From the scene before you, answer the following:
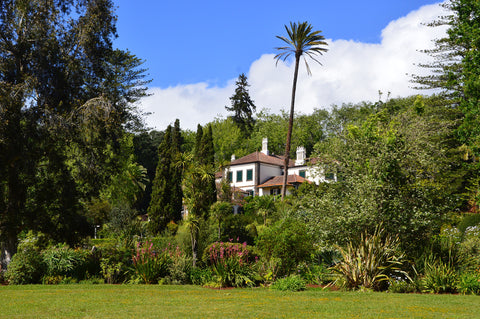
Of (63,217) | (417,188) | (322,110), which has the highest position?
(322,110)

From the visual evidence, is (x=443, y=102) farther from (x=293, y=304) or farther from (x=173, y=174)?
(x=293, y=304)

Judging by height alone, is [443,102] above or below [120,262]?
above

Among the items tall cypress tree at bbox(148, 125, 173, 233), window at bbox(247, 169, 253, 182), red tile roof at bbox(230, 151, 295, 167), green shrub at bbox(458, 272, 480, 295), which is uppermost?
red tile roof at bbox(230, 151, 295, 167)

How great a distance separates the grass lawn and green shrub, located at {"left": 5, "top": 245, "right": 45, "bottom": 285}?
7.42 ft

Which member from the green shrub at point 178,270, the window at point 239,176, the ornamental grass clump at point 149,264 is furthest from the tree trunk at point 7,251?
the window at point 239,176

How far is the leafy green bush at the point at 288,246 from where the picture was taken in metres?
16.9

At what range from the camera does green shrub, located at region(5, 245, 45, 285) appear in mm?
16016

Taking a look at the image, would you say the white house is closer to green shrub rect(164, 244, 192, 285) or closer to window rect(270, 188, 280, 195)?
window rect(270, 188, 280, 195)

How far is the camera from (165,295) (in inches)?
496

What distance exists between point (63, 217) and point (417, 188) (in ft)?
45.0

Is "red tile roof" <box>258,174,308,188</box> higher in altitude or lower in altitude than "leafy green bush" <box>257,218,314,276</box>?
higher

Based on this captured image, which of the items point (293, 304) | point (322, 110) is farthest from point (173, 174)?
point (322, 110)

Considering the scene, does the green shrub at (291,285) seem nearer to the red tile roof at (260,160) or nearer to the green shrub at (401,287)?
the green shrub at (401,287)

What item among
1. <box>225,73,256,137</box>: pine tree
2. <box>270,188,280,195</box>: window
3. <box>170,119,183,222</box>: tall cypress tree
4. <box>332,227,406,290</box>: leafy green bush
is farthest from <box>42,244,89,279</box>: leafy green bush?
<box>225,73,256,137</box>: pine tree
